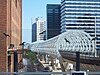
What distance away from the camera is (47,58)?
37.6 metres

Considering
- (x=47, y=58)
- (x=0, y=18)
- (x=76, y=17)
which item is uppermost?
(x=76, y=17)

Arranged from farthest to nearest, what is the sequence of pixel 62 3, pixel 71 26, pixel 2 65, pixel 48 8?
pixel 62 3, pixel 71 26, pixel 48 8, pixel 2 65

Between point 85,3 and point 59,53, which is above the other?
point 85,3

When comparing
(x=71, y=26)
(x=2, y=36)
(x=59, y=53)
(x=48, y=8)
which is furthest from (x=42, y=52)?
(x=71, y=26)

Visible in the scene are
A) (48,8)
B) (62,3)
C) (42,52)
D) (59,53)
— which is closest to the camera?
(59,53)

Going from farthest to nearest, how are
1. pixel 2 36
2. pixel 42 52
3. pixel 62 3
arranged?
pixel 62 3, pixel 42 52, pixel 2 36

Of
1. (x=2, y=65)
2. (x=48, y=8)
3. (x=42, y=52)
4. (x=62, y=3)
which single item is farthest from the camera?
(x=62, y=3)

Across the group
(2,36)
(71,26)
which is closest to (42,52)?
(2,36)

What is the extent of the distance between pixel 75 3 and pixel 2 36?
78371mm

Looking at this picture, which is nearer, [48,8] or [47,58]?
[47,58]

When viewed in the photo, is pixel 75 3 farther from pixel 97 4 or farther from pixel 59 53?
pixel 59 53

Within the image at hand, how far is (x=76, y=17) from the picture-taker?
93.3 metres

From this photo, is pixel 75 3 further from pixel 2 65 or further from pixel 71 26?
pixel 2 65

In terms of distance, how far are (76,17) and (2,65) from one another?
72184mm
